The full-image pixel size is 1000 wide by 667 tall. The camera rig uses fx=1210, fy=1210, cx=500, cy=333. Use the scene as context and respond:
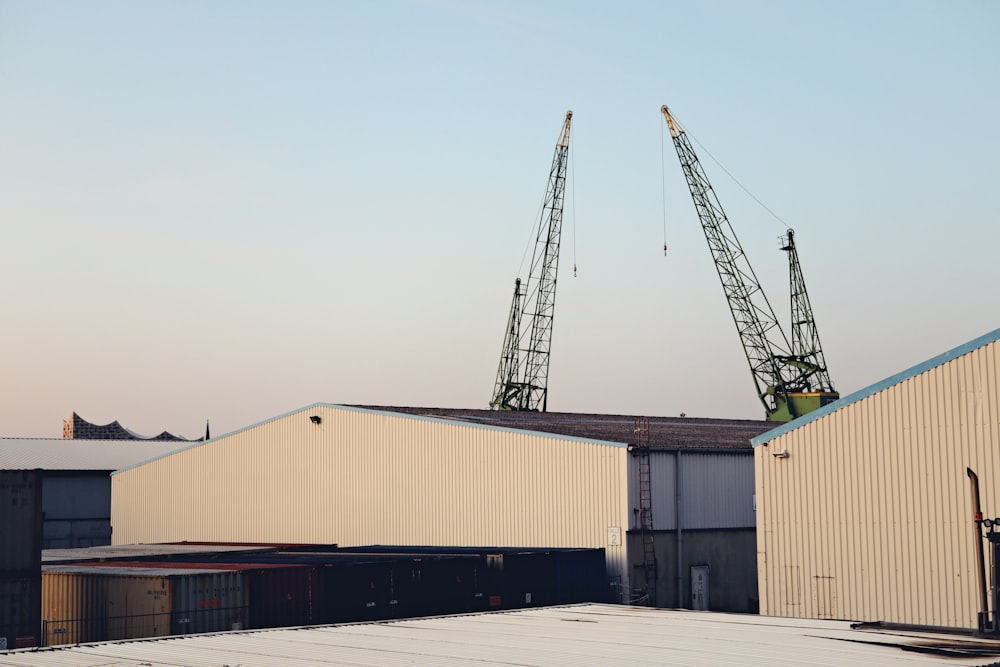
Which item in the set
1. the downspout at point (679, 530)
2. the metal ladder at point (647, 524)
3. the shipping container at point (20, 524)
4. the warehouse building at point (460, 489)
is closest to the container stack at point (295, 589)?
the metal ladder at point (647, 524)

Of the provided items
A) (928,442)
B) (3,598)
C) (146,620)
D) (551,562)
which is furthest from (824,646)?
(3,598)

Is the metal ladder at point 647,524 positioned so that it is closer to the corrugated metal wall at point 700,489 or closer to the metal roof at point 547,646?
the corrugated metal wall at point 700,489

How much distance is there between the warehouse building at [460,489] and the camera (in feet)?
157

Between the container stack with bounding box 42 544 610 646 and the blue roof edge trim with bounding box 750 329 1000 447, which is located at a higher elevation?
the blue roof edge trim with bounding box 750 329 1000 447

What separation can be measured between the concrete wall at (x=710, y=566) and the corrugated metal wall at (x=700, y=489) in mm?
439

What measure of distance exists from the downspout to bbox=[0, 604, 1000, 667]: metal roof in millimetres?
14027

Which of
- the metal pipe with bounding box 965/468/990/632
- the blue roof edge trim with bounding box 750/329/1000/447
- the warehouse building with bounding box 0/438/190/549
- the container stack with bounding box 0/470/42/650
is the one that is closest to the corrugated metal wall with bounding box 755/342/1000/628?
the blue roof edge trim with bounding box 750/329/1000/447

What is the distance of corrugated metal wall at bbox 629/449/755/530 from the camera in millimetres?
47344

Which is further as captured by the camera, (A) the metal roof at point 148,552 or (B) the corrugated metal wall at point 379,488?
(A) the metal roof at point 148,552

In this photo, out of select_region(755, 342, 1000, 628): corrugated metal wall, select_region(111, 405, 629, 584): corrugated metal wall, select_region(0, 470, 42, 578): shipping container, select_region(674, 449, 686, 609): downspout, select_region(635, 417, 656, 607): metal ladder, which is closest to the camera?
select_region(755, 342, 1000, 628): corrugated metal wall

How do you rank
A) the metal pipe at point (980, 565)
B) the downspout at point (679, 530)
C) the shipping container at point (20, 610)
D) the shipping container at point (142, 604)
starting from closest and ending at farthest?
the metal pipe at point (980, 565) → the shipping container at point (142, 604) → the shipping container at point (20, 610) → the downspout at point (679, 530)

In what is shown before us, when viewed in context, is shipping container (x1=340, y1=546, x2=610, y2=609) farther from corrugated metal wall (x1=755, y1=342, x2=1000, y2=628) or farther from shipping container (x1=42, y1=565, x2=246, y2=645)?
shipping container (x1=42, y1=565, x2=246, y2=645)

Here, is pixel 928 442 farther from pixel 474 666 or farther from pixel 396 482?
pixel 396 482

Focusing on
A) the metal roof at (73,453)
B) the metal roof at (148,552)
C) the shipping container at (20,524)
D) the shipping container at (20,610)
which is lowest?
the shipping container at (20,610)
